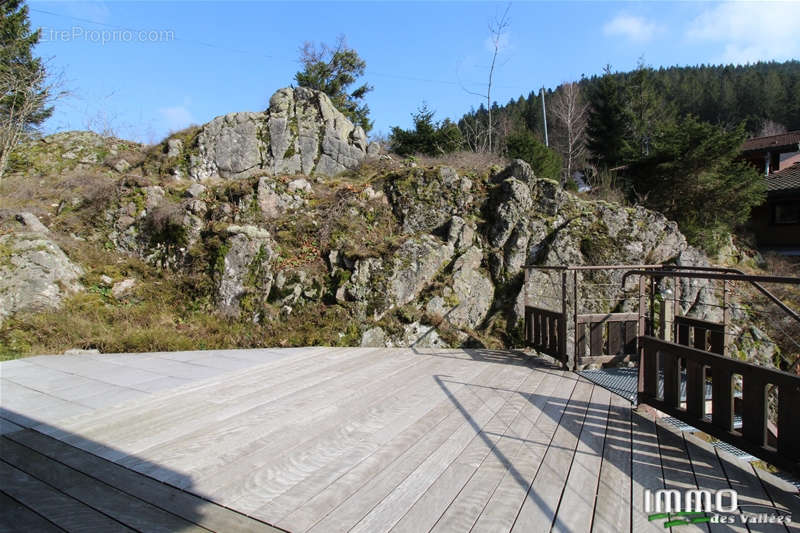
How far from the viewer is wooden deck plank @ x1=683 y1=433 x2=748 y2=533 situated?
1.85 m

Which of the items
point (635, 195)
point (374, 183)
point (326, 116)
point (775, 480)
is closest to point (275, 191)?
point (374, 183)

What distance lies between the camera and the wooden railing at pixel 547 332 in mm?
4449

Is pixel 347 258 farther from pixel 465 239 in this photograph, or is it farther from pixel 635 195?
pixel 635 195

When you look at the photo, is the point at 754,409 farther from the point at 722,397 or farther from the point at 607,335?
the point at 607,335

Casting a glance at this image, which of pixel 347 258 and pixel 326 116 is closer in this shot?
pixel 347 258

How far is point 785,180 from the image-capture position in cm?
1576

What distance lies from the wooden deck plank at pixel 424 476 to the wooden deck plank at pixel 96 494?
84cm

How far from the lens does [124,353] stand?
5.38 meters

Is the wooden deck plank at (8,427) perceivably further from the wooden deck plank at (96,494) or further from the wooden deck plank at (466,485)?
the wooden deck plank at (466,485)

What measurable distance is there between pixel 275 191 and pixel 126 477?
23.3ft

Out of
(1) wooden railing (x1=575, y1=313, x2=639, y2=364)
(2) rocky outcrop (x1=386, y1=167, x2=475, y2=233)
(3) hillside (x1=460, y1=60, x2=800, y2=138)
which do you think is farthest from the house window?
(1) wooden railing (x1=575, y1=313, x2=639, y2=364)

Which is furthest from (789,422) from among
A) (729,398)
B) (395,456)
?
(395,456)

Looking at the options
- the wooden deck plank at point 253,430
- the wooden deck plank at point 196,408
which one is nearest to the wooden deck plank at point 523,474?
the wooden deck plank at point 253,430

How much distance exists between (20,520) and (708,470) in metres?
3.70
